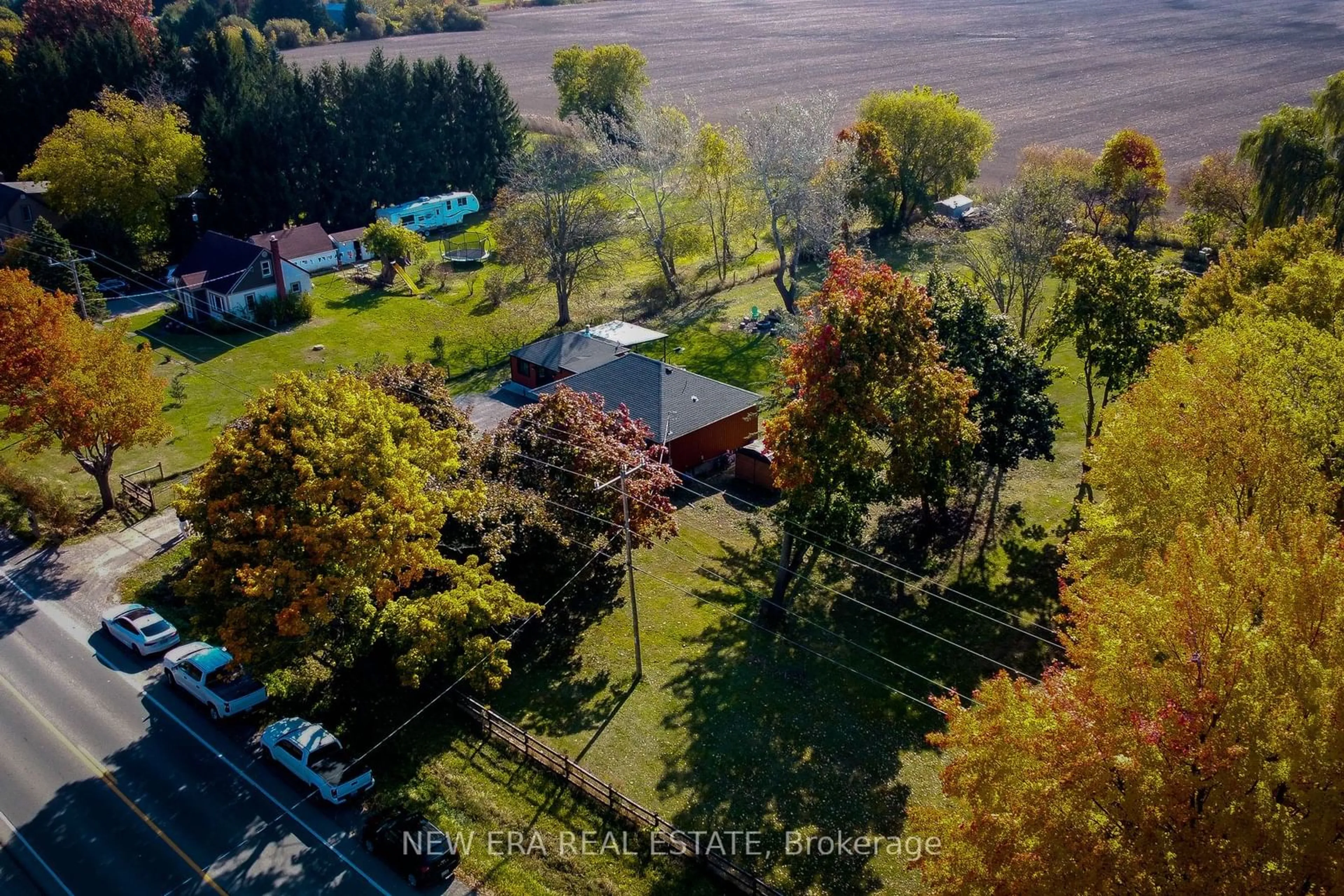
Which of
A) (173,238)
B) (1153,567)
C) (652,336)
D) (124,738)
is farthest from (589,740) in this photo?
(173,238)

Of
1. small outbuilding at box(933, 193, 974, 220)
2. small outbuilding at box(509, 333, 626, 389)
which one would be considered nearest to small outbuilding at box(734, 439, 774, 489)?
small outbuilding at box(509, 333, 626, 389)

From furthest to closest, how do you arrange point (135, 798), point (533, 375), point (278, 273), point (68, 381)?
point (278, 273)
point (533, 375)
point (68, 381)
point (135, 798)

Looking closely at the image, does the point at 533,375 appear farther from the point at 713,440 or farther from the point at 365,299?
the point at 365,299

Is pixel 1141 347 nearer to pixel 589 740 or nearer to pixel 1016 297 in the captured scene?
pixel 1016 297

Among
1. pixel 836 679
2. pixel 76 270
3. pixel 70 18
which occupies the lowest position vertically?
pixel 836 679

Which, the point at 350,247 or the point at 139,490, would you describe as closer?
the point at 139,490

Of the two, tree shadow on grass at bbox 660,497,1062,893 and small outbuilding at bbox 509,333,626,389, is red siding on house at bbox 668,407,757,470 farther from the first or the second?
small outbuilding at bbox 509,333,626,389

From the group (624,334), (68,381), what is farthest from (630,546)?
(624,334)
